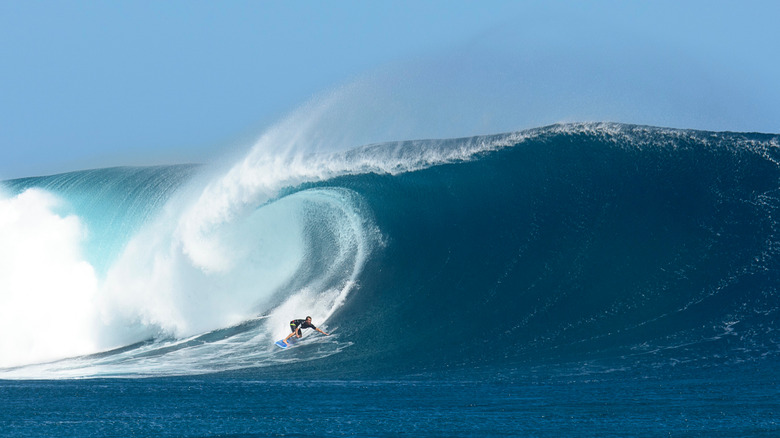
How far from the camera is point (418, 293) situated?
14797 millimetres

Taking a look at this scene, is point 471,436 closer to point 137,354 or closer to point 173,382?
point 173,382

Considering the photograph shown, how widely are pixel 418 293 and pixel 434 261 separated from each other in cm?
124

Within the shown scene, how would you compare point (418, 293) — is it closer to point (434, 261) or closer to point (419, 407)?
point (434, 261)

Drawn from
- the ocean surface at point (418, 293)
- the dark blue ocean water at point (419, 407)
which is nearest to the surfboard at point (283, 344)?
the ocean surface at point (418, 293)

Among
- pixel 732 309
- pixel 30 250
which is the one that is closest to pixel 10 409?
pixel 30 250

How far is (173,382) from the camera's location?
→ 1104 cm

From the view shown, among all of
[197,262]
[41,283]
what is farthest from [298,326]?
[41,283]

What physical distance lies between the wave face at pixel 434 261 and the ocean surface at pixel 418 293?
5 cm

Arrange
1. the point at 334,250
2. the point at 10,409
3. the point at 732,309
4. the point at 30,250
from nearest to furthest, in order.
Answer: the point at 10,409
the point at 732,309
the point at 334,250
the point at 30,250

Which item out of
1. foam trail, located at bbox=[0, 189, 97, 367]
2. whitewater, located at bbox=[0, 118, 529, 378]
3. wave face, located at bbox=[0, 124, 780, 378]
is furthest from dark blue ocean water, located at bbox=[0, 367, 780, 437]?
foam trail, located at bbox=[0, 189, 97, 367]

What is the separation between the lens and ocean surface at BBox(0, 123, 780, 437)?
9148 millimetres

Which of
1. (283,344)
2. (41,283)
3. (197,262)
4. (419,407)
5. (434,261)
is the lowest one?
(419,407)

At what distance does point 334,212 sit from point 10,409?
28.6 ft

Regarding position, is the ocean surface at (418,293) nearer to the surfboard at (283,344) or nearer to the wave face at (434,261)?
the wave face at (434,261)
